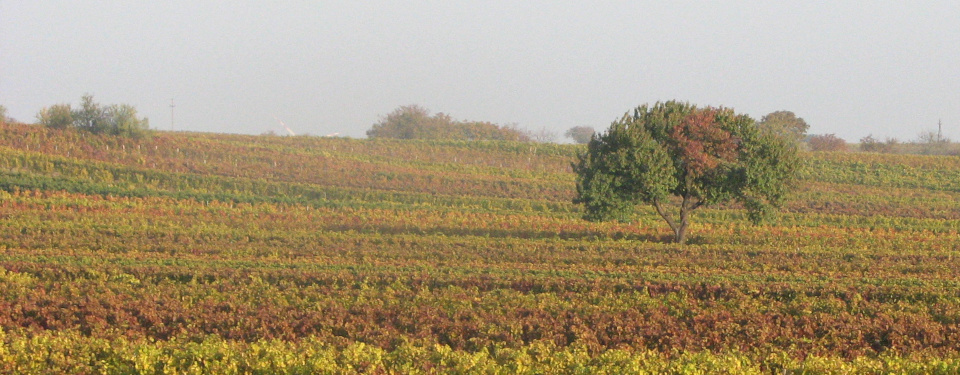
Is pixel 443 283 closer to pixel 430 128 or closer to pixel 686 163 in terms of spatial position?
pixel 686 163

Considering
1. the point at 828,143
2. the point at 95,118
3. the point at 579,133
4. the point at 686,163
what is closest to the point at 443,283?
the point at 686,163

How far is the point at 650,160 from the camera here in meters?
29.6

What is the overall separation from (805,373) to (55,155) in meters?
49.4

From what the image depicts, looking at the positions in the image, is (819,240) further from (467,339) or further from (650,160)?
(467,339)

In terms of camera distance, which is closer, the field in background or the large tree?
the field in background

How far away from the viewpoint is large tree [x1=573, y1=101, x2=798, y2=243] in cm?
2964

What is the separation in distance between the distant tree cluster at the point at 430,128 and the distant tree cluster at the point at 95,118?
4601 centimetres

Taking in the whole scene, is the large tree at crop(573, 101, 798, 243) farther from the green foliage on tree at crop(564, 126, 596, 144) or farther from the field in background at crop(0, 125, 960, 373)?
the green foliage on tree at crop(564, 126, 596, 144)

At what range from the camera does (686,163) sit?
30344 mm

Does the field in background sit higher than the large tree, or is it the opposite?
the large tree

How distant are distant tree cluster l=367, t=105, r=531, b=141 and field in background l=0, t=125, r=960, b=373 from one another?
54791 mm

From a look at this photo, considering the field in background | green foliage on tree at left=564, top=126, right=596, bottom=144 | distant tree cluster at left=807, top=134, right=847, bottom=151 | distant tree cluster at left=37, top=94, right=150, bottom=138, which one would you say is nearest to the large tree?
the field in background

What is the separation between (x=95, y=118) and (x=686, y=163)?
147 ft

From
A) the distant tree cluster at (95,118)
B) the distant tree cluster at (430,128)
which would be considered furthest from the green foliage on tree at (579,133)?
the distant tree cluster at (95,118)
